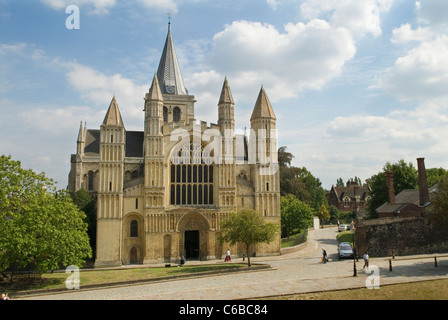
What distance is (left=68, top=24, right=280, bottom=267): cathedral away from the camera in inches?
1623

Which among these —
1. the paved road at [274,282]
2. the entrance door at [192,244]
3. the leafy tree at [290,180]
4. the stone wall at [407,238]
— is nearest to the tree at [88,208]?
the entrance door at [192,244]

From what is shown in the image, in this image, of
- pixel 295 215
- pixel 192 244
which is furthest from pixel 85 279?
pixel 295 215

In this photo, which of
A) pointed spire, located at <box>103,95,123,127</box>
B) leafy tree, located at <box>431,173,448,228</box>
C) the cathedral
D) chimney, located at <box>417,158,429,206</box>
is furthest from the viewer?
pointed spire, located at <box>103,95,123,127</box>

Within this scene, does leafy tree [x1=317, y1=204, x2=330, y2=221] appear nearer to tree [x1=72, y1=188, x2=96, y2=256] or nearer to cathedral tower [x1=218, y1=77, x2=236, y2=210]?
A: cathedral tower [x1=218, y1=77, x2=236, y2=210]

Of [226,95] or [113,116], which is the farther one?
[226,95]

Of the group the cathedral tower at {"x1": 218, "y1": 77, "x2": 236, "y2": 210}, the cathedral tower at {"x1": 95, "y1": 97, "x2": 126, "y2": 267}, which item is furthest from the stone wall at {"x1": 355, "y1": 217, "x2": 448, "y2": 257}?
the cathedral tower at {"x1": 95, "y1": 97, "x2": 126, "y2": 267}

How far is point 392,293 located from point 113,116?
32709 millimetres

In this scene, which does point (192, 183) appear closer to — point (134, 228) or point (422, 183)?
point (134, 228)

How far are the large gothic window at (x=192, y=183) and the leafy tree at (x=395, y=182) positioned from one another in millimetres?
26490

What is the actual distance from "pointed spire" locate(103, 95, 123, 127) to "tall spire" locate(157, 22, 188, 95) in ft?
39.8

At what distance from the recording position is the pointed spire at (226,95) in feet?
149

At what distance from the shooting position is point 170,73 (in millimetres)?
55656
